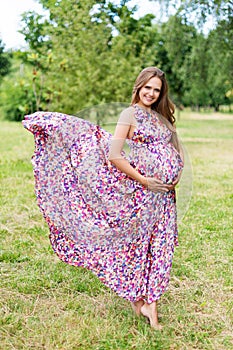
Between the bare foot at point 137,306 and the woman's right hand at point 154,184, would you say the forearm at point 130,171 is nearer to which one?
the woman's right hand at point 154,184

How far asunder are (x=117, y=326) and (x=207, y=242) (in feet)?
5.85

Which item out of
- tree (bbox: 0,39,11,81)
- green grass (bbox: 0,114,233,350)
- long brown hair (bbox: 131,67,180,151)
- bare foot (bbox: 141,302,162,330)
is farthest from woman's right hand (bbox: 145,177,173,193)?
tree (bbox: 0,39,11,81)

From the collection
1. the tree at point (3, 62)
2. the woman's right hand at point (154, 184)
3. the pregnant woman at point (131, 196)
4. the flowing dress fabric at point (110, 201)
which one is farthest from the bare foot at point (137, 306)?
the tree at point (3, 62)

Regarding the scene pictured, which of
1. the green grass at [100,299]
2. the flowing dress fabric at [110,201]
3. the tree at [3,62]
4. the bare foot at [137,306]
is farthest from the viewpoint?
Answer: the tree at [3,62]

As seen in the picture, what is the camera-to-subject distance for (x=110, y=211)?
289 cm

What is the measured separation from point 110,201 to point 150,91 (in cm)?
64

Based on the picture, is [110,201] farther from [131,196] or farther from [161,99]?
[161,99]

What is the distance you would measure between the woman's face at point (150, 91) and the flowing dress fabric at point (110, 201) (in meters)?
0.07

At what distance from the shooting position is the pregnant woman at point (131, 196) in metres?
Answer: 2.84

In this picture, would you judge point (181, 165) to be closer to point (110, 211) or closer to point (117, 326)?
point (110, 211)

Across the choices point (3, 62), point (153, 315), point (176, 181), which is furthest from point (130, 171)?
point (3, 62)

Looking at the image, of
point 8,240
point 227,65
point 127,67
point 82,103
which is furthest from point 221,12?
point 8,240

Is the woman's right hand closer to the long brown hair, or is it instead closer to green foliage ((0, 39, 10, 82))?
the long brown hair

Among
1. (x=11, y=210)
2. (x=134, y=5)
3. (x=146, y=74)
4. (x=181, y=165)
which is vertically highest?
(x=134, y=5)
